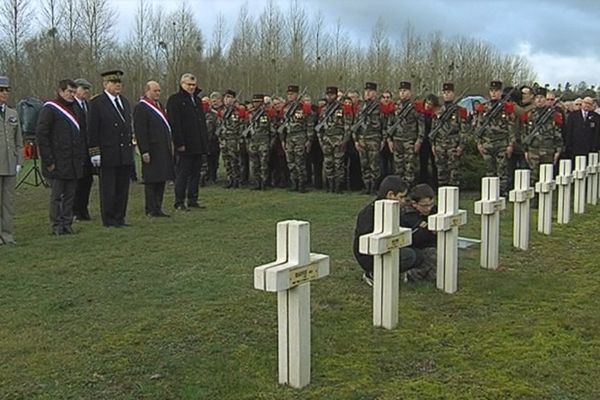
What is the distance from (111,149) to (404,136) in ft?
17.7

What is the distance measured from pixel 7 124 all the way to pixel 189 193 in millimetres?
3677

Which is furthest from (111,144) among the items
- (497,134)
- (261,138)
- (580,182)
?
(580,182)

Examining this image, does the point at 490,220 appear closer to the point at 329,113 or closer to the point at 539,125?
the point at 539,125

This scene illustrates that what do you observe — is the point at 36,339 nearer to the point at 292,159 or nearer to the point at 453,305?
the point at 453,305

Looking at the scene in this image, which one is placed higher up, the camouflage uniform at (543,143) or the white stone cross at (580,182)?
the camouflage uniform at (543,143)

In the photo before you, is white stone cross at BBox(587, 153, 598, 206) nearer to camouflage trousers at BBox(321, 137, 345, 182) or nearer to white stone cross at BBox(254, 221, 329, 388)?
camouflage trousers at BBox(321, 137, 345, 182)

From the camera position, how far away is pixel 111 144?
9.88m

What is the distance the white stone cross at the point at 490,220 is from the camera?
7.21 m

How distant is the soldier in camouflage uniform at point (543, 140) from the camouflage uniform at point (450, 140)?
1.07 metres

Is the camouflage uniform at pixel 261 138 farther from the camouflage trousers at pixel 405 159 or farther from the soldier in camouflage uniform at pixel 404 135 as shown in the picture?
the camouflage trousers at pixel 405 159

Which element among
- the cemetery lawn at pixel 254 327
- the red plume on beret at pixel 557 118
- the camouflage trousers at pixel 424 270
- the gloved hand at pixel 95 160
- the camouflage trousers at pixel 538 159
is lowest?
the cemetery lawn at pixel 254 327

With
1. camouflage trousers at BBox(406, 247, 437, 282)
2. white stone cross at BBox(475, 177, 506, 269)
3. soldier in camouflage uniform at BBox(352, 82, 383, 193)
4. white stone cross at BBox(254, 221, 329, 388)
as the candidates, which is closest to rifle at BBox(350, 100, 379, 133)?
soldier in camouflage uniform at BBox(352, 82, 383, 193)

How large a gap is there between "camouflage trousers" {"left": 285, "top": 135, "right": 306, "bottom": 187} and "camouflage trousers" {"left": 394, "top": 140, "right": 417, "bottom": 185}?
1.85 meters

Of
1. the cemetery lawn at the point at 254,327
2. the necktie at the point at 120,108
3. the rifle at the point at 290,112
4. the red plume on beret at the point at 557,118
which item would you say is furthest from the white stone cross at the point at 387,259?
the rifle at the point at 290,112
